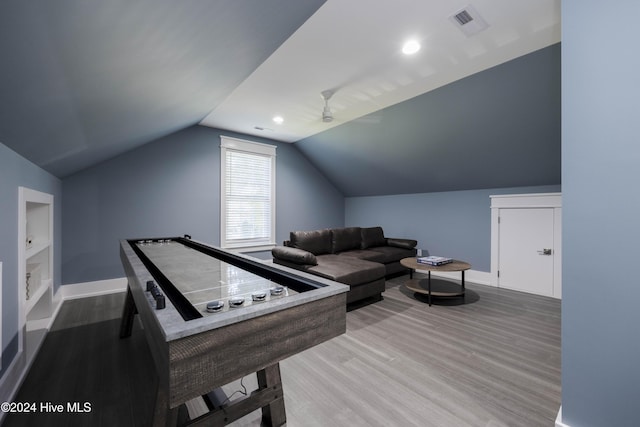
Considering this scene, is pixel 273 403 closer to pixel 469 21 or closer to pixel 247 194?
pixel 469 21

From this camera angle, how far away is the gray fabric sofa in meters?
3.24

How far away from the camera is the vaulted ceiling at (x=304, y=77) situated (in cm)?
107

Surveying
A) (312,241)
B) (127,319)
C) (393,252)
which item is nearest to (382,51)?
(312,241)

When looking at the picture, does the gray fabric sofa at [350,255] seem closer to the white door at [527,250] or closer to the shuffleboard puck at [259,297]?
the white door at [527,250]

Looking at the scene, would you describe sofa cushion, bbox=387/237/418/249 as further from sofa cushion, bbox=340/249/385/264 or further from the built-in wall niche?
the built-in wall niche

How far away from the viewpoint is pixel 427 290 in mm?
3467

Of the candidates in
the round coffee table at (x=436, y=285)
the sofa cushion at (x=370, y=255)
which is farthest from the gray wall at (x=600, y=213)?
the sofa cushion at (x=370, y=255)

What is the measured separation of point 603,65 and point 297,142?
15.7 ft

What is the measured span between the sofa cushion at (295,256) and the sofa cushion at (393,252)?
1.60 metres

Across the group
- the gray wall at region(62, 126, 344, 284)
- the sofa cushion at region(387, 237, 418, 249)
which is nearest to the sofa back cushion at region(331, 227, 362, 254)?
the sofa cushion at region(387, 237, 418, 249)

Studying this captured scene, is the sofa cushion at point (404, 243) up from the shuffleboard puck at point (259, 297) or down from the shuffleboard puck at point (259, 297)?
down

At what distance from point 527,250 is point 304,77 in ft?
13.2

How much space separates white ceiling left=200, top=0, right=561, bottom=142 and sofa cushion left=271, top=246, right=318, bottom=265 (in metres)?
2.02

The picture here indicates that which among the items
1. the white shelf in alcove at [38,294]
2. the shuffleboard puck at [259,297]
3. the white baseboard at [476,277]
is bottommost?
the white baseboard at [476,277]
